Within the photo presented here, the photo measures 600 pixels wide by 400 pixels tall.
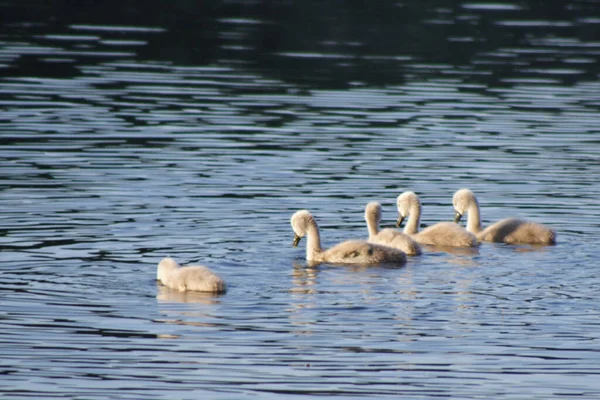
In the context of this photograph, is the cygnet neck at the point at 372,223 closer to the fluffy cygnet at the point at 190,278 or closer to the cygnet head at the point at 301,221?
the cygnet head at the point at 301,221

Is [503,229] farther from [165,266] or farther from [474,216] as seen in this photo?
[165,266]

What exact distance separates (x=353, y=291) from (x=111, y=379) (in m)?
4.03

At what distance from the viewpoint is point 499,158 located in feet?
85.3

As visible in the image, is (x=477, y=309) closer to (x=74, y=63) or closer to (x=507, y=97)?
(x=507, y=97)

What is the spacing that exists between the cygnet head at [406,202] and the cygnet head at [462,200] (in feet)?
2.07

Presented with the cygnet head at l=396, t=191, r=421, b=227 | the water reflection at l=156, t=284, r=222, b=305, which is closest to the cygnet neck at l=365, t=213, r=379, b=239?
the cygnet head at l=396, t=191, r=421, b=227

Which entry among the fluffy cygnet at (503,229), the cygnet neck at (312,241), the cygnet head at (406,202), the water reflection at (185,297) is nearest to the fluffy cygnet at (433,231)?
the cygnet head at (406,202)

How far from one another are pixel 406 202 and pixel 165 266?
4.88m

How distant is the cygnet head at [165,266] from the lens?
642 inches

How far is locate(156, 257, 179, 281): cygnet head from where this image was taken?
16312mm

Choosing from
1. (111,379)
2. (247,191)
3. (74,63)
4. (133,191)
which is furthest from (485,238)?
(74,63)

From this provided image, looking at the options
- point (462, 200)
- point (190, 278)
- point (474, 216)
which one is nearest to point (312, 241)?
point (190, 278)

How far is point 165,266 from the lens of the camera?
53.8 ft

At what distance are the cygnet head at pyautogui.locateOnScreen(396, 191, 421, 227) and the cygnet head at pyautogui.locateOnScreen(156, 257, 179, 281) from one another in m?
4.63
